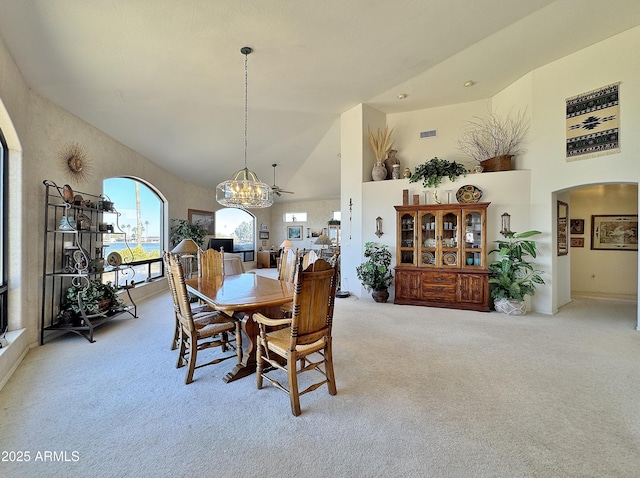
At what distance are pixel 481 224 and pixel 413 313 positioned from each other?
1.92 meters

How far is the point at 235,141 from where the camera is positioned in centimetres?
621

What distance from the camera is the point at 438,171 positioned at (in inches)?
200

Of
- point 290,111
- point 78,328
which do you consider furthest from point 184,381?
point 290,111

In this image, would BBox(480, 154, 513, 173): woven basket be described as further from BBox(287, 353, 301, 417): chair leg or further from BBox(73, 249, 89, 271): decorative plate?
BBox(73, 249, 89, 271): decorative plate

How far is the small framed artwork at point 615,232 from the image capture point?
545cm

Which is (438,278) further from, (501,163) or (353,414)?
(353,414)

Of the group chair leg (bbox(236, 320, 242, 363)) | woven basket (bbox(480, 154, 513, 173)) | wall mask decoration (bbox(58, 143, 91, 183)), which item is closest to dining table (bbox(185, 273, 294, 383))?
chair leg (bbox(236, 320, 242, 363))

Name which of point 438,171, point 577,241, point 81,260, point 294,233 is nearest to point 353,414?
point 81,260

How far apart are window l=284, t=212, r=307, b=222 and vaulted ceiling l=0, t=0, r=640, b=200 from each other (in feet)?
20.0

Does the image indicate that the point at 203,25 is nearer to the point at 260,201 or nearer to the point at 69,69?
the point at 69,69

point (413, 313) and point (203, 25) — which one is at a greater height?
point (203, 25)

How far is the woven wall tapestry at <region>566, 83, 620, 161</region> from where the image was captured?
3.90m

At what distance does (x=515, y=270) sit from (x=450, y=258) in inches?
39.1

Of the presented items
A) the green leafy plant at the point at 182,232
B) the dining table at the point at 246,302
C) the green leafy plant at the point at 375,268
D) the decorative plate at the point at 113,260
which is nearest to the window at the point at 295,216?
the green leafy plant at the point at 182,232
